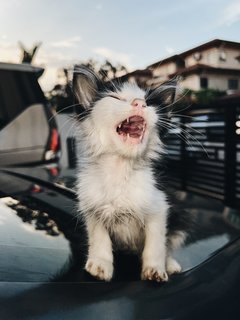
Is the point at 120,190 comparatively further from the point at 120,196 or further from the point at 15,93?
the point at 15,93

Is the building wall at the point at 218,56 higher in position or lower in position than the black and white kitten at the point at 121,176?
higher

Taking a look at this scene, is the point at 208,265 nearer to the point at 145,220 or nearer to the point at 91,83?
the point at 145,220

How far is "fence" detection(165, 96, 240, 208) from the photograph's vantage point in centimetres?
496

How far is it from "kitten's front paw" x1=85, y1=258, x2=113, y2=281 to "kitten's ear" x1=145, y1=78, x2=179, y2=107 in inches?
25.5

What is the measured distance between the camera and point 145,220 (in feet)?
4.87

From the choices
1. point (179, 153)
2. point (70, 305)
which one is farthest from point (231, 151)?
point (70, 305)

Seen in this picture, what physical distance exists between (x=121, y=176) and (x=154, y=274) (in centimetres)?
38

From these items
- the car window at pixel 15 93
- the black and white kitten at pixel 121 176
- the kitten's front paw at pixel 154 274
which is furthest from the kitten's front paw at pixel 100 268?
the car window at pixel 15 93

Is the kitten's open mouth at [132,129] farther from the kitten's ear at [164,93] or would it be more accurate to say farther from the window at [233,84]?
the window at [233,84]

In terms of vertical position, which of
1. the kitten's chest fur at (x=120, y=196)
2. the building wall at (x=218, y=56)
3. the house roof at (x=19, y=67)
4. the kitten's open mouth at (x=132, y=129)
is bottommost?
the kitten's chest fur at (x=120, y=196)

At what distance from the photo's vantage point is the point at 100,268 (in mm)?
→ 1342

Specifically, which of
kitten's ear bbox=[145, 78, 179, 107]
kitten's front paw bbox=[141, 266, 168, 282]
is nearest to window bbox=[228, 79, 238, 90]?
kitten's ear bbox=[145, 78, 179, 107]

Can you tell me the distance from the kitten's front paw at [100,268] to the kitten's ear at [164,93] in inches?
25.5

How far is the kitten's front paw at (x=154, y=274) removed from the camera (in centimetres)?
132
